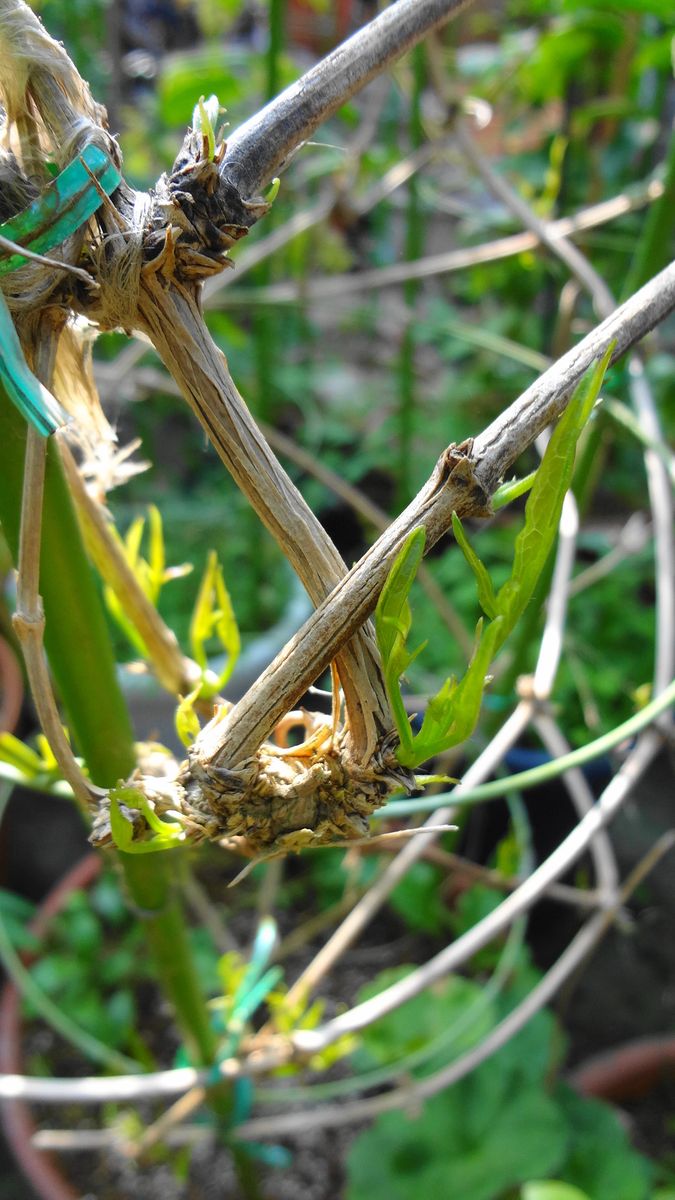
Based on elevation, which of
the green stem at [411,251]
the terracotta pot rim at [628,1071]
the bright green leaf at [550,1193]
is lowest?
the terracotta pot rim at [628,1071]

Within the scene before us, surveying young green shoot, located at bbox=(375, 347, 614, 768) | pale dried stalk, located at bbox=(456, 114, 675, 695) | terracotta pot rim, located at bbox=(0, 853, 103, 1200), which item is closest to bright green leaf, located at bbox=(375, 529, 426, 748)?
young green shoot, located at bbox=(375, 347, 614, 768)

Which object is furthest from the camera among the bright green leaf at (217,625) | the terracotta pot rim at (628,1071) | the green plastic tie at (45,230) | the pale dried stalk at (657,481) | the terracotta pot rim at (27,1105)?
the terracotta pot rim at (628,1071)

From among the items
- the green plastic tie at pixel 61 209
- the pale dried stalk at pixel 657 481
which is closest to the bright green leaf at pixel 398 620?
the green plastic tie at pixel 61 209

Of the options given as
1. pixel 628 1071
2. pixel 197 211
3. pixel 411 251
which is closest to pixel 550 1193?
pixel 628 1071

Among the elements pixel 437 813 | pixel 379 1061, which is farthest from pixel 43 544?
pixel 379 1061

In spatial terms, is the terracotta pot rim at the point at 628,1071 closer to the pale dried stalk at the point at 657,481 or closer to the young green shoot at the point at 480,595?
the pale dried stalk at the point at 657,481

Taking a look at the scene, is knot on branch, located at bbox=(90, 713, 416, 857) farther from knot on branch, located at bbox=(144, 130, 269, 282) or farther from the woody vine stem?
knot on branch, located at bbox=(144, 130, 269, 282)

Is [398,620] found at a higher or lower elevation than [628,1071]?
higher

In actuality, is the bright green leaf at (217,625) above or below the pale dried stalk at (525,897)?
above

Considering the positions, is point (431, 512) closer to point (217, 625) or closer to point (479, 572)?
point (479, 572)
